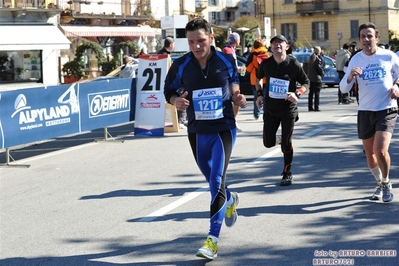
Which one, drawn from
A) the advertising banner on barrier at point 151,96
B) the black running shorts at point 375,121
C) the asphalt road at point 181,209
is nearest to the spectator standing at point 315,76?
the advertising banner on barrier at point 151,96

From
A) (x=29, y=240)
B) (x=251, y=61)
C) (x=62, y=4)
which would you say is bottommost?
(x=29, y=240)

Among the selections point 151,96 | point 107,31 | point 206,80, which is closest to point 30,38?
point 107,31

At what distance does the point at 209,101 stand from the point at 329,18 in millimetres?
75165

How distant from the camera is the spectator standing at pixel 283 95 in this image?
9.49m

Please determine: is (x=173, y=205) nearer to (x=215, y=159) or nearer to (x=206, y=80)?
(x=215, y=159)

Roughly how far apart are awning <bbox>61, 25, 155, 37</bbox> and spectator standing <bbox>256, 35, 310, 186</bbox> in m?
44.3

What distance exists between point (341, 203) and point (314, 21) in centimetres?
7393

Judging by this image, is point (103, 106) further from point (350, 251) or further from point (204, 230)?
point (350, 251)

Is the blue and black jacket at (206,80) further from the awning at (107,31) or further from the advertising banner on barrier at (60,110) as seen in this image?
the awning at (107,31)

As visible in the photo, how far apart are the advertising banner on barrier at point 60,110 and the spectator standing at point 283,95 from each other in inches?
165

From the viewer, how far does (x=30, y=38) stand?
42500mm

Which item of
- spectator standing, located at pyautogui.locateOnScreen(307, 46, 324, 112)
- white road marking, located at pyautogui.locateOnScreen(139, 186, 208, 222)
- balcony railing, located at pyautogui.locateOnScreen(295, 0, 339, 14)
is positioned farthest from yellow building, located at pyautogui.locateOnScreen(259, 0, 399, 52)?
white road marking, located at pyautogui.locateOnScreen(139, 186, 208, 222)

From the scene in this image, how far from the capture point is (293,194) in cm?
905

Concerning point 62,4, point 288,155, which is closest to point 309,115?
point 288,155
